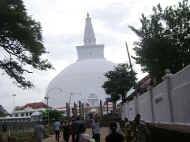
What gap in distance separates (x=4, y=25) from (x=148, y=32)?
10338 millimetres

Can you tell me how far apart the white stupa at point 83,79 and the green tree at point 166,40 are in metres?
78.9

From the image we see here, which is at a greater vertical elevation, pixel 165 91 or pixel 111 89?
pixel 111 89

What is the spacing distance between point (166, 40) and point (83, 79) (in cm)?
8271

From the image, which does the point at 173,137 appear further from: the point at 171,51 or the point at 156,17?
the point at 156,17

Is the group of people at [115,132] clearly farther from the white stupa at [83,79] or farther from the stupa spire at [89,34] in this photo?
the stupa spire at [89,34]

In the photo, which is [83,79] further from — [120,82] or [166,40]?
[166,40]

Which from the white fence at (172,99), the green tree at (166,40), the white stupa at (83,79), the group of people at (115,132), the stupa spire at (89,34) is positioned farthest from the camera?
the stupa spire at (89,34)

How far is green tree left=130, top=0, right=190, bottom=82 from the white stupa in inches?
3105

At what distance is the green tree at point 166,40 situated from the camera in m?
30.0

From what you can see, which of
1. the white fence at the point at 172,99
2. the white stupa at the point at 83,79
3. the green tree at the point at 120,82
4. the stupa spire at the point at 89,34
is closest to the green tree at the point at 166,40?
the white fence at the point at 172,99

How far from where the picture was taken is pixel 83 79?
112750 mm

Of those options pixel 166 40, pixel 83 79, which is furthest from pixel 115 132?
pixel 83 79

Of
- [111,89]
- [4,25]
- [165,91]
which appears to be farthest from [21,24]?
[111,89]

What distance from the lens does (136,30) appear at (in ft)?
109
